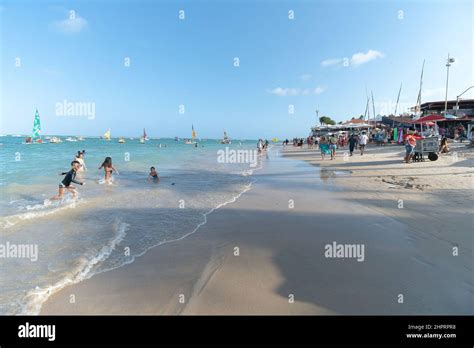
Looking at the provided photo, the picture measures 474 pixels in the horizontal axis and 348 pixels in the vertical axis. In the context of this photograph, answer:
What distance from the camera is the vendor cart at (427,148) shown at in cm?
1549

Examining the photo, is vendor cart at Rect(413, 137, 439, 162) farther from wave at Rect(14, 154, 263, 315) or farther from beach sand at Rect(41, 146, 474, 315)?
wave at Rect(14, 154, 263, 315)

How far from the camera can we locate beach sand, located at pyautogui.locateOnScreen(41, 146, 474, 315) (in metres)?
3.22

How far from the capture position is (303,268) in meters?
4.12

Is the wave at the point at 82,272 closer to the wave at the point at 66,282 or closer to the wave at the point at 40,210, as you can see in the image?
the wave at the point at 66,282

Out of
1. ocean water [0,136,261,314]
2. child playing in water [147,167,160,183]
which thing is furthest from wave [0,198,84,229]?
child playing in water [147,167,160,183]

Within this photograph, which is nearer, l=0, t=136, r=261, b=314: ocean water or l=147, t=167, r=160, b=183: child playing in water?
l=0, t=136, r=261, b=314: ocean water

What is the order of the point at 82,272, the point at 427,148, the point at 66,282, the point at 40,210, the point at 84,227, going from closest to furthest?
the point at 66,282 < the point at 82,272 < the point at 84,227 < the point at 40,210 < the point at 427,148

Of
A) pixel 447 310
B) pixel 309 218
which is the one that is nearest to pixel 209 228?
pixel 309 218

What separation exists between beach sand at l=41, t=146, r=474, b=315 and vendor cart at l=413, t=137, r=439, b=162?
30.9 feet

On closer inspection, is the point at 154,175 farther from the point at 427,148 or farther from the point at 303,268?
the point at 427,148

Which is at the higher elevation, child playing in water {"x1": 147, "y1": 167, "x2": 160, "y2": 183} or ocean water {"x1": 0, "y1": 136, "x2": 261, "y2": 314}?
child playing in water {"x1": 147, "y1": 167, "x2": 160, "y2": 183}

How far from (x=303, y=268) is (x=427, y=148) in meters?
16.2

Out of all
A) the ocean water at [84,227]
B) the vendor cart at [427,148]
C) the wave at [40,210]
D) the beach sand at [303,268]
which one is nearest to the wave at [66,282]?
the ocean water at [84,227]

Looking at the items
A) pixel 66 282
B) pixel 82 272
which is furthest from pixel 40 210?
pixel 66 282
